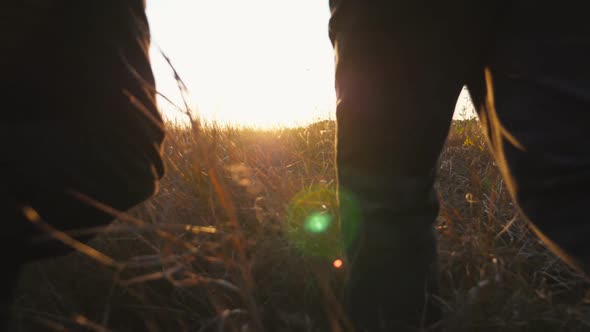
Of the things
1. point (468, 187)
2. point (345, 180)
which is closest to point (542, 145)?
point (345, 180)

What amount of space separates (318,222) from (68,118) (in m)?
0.87

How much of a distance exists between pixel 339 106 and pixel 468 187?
1.24 m

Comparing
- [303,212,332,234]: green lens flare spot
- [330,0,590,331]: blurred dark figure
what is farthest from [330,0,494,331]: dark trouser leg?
[303,212,332,234]: green lens flare spot

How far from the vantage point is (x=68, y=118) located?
55 cm

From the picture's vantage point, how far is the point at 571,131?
1.84 ft

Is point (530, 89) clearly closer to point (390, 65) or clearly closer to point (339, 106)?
point (390, 65)

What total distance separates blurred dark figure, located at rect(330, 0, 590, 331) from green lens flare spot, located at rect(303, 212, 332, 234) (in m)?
0.39

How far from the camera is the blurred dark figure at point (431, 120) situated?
562 mm

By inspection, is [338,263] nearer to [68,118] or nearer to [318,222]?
[318,222]

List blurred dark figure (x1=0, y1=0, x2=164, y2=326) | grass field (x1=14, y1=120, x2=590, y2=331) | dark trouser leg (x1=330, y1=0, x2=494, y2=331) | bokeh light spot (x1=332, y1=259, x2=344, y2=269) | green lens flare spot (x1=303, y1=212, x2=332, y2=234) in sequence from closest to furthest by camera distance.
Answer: blurred dark figure (x1=0, y1=0, x2=164, y2=326), dark trouser leg (x1=330, y1=0, x2=494, y2=331), grass field (x1=14, y1=120, x2=590, y2=331), bokeh light spot (x1=332, y1=259, x2=344, y2=269), green lens flare spot (x1=303, y1=212, x2=332, y2=234)

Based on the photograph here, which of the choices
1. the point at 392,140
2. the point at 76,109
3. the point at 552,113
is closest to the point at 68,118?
the point at 76,109

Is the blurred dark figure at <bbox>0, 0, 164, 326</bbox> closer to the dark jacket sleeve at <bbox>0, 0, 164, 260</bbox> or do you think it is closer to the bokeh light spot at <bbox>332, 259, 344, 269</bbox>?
the dark jacket sleeve at <bbox>0, 0, 164, 260</bbox>

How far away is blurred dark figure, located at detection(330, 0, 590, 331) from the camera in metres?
0.56

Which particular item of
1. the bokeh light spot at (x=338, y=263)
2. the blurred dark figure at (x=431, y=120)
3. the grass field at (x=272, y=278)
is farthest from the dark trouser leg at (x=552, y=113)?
the bokeh light spot at (x=338, y=263)
